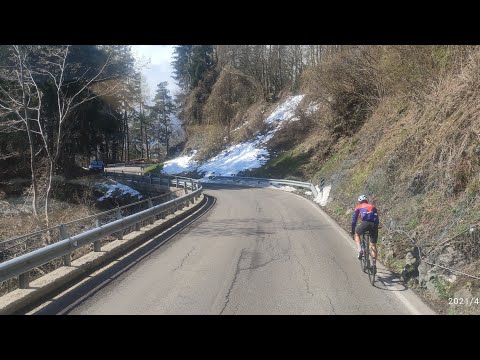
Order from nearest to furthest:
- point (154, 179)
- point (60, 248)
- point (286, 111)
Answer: point (60, 248)
point (154, 179)
point (286, 111)

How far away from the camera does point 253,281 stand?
7.48m

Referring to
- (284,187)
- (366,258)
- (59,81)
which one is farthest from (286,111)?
(366,258)

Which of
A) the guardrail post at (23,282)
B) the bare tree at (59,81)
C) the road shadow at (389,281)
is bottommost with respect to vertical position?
the road shadow at (389,281)

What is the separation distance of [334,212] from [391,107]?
8.41m

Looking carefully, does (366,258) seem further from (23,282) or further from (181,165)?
(181,165)

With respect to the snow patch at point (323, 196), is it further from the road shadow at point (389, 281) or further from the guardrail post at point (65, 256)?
the guardrail post at point (65, 256)

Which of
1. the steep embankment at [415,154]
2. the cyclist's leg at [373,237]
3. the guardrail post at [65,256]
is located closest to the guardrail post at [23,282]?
the guardrail post at [65,256]

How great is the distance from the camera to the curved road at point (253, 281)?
6.04 meters

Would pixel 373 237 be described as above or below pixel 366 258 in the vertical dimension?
above

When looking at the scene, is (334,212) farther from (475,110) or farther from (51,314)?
(51,314)

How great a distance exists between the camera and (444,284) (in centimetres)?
674

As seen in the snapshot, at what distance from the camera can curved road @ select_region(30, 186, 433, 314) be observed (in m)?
6.04

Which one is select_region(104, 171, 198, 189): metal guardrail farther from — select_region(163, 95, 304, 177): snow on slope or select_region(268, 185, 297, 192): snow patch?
select_region(163, 95, 304, 177): snow on slope

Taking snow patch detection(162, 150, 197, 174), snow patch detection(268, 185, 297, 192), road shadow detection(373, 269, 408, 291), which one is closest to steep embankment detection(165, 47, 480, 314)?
road shadow detection(373, 269, 408, 291)
